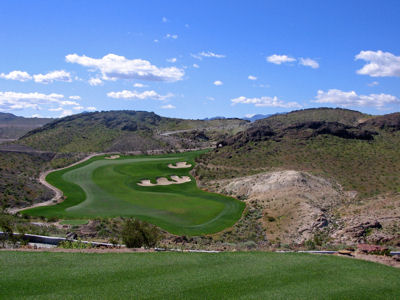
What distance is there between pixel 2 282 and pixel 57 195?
115ft

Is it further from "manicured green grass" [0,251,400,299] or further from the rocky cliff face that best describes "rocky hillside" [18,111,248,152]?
"manicured green grass" [0,251,400,299]

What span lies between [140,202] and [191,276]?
28032mm

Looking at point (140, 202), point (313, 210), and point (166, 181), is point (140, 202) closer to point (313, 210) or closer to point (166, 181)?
point (166, 181)

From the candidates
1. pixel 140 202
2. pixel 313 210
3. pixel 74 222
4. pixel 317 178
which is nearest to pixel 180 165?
pixel 140 202

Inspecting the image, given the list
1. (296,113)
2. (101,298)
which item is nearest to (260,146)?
(101,298)

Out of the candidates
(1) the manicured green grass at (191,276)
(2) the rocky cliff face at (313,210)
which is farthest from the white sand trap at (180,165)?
(1) the manicured green grass at (191,276)

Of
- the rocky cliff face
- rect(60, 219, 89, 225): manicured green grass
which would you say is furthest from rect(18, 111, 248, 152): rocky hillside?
rect(60, 219, 89, 225): manicured green grass

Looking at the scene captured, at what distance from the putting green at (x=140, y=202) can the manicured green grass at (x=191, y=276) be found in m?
16.4

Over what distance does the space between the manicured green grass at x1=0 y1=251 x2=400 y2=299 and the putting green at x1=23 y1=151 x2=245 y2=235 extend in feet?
53.8

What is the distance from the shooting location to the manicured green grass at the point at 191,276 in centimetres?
1061

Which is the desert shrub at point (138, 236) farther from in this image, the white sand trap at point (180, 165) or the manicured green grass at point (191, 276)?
the white sand trap at point (180, 165)

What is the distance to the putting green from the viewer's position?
32.7m

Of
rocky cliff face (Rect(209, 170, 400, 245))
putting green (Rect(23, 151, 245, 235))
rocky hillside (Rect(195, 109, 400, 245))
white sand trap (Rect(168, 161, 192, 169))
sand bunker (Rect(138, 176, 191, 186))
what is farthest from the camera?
white sand trap (Rect(168, 161, 192, 169))

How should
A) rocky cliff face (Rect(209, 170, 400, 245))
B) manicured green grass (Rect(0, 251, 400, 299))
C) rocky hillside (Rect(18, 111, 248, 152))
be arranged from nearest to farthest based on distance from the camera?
1. manicured green grass (Rect(0, 251, 400, 299))
2. rocky cliff face (Rect(209, 170, 400, 245))
3. rocky hillside (Rect(18, 111, 248, 152))
